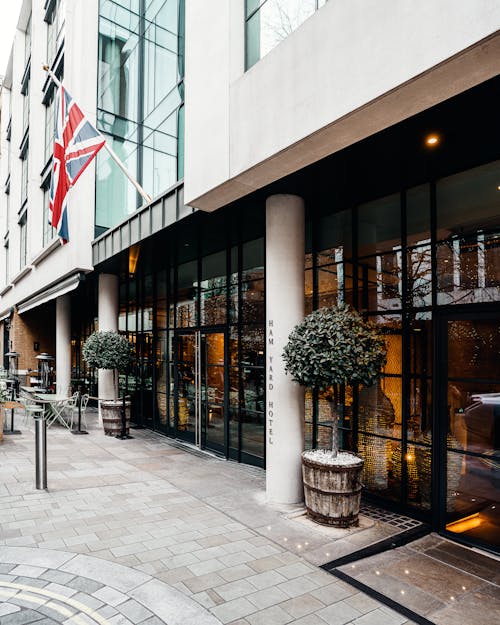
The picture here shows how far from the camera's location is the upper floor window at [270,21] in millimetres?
5445

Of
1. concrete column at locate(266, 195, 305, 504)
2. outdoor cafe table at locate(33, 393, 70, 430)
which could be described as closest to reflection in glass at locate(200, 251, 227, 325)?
concrete column at locate(266, 195, 305, 504)

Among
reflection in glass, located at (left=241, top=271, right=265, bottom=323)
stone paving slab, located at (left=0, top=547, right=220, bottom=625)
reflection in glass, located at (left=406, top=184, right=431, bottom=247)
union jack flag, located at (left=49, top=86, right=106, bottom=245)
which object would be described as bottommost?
stone paving slab, located at (left=0, top=547, right=220, bottom=625)

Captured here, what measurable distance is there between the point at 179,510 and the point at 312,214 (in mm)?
5107

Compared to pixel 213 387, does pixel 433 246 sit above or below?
above

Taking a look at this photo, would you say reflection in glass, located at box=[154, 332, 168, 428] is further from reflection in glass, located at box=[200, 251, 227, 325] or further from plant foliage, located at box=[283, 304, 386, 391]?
plant foliage, located at box=[283, 304, 386, 391]

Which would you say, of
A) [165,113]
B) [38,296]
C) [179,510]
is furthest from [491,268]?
[38,296]

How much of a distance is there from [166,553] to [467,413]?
13.1 ft

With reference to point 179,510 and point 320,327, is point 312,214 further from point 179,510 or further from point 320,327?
point 179,510

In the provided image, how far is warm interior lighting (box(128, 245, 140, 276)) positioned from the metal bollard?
468 cm

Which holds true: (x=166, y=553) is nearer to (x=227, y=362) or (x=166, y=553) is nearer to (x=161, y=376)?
(x=227, y=362)

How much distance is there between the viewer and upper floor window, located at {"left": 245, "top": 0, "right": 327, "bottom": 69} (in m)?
5.45

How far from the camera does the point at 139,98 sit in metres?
12.7

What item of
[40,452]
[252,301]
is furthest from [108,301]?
[40,452]

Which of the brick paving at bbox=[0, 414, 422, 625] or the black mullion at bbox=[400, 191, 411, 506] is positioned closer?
the brick paving at bbox=[0, 414, 422, 625]
